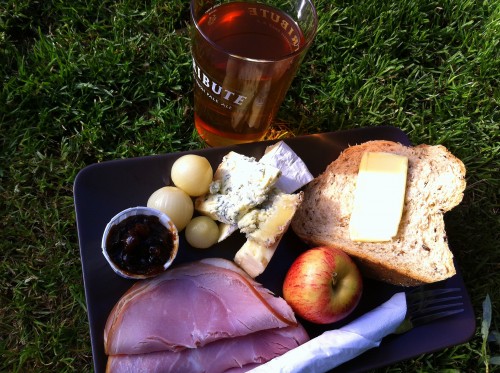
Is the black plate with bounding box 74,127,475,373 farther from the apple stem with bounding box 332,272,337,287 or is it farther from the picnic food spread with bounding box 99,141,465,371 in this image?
the apple stem with bounding box 332,272,337,287

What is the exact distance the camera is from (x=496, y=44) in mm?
2607

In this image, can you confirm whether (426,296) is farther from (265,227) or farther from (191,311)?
(191,311)

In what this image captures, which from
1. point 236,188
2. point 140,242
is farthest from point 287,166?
point 140,242

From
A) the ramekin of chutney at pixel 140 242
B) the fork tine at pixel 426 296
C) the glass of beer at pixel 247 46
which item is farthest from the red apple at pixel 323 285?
the glass of beer at pixel 247 46

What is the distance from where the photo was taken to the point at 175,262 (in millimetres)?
1889

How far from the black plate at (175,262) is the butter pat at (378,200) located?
0.22 m

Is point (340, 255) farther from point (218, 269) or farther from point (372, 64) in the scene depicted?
point (372, 64)

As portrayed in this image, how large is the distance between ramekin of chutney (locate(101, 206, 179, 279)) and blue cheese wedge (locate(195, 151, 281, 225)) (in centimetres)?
16

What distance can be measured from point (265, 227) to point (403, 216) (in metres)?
0.50

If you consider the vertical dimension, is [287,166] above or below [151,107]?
above

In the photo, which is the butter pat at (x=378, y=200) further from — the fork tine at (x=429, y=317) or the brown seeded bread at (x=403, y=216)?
the fork tine at (x=429, y=317)

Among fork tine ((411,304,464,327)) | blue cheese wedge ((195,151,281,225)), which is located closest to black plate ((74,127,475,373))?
fork tine ((411,304,464,327))

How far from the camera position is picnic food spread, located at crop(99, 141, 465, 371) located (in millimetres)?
1739

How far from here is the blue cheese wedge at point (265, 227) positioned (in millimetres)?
1812
